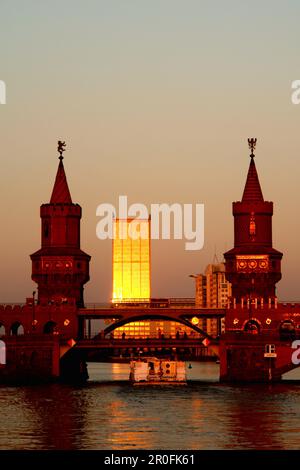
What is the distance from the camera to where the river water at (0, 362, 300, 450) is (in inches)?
5005

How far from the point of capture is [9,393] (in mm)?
188750

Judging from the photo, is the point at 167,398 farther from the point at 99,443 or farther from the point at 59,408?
the point at 99,443

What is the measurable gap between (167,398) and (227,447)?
183ft

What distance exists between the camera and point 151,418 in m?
150

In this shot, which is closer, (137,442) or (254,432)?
(137,442)

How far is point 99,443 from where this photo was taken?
414ft

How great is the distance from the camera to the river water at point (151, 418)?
12712 cm

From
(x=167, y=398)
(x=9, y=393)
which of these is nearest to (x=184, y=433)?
(x=167, y=398)

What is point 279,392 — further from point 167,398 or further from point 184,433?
point 184,433
